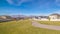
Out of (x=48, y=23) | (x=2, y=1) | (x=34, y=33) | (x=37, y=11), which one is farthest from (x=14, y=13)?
(x=48, y=23)

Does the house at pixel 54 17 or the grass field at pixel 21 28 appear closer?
the grass field at pixel 21 28

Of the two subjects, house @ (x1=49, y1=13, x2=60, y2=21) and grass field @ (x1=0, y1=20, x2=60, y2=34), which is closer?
grass field @ (x1=0, y1=20, x2=60, y2=34)

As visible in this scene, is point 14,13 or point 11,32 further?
point 14,13

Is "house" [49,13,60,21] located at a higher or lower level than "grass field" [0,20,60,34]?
higher

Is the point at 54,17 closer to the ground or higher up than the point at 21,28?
higher up

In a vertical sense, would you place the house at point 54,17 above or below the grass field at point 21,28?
above

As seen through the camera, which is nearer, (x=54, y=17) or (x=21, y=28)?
(x=21, y=28)

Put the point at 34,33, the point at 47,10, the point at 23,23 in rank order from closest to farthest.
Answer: the point at 34,33 < the point at 47,10 < the point at 23,23

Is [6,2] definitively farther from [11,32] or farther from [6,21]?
[11,32]
